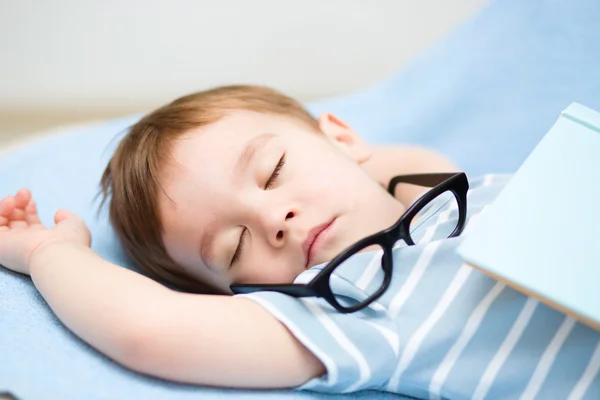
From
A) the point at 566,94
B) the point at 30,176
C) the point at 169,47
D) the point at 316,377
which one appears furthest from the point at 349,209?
the point at 169,47

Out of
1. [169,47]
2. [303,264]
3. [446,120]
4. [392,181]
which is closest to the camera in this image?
[303,264]

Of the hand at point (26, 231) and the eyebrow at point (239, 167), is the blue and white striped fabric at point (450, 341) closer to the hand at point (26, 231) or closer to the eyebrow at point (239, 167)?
the eyebrow at point (239, 167)

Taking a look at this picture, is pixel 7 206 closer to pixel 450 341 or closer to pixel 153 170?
pixel 153 170

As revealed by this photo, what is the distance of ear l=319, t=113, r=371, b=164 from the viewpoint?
36.7 inches

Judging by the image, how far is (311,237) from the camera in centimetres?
75

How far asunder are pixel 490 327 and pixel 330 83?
1.30 m

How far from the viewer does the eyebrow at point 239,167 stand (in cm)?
77

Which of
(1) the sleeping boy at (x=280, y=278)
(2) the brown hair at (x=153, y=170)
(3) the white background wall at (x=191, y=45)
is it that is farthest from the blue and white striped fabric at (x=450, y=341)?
(3) the white background wall at (x=191, y=45)

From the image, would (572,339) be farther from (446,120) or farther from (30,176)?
(30,176)

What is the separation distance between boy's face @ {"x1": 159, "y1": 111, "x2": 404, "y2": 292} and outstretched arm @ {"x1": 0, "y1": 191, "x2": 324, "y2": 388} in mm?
126

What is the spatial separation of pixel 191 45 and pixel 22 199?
886 mm

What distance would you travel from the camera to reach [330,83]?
1.83 meters

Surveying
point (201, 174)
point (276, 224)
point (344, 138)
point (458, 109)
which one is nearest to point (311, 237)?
point (276, 224)

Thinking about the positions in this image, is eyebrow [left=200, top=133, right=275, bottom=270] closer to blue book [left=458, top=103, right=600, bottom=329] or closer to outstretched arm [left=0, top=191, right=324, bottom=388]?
outstretched arm [left=0, top=191, right=324, bottom=388]
